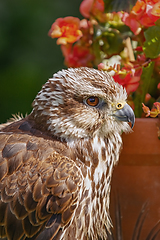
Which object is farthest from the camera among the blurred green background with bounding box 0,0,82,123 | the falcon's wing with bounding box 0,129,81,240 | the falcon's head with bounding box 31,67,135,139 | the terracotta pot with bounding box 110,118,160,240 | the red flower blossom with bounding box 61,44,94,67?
the blurred green background with bounding box 0,0,82,123

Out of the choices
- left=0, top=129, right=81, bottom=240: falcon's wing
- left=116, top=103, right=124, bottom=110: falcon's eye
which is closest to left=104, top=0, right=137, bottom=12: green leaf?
left=116, top=103, right=124, bottom=110: falcon's eye

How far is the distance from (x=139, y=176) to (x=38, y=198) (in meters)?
0.54

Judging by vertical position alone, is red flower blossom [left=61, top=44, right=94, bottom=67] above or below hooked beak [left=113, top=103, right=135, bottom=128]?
above

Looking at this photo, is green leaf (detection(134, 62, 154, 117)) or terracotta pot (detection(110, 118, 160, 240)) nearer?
terracotta pot (detection(110, 118, 160, 240))

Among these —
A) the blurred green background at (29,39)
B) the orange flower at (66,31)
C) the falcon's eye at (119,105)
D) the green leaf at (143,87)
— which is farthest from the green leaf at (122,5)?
the blurred green background at (29,39)

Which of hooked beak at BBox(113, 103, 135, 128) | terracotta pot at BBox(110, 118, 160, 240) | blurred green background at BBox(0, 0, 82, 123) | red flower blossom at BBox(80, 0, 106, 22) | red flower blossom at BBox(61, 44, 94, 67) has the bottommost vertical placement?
terracotta pot at BBox(110, 118, 160, 240)

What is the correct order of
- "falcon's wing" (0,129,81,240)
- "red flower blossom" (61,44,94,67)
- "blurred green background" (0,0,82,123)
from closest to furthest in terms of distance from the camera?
"falcon's wing" (0,129,81,240) → "red flower blossom" (61,44,94,67) → "blurred green background" (0,0,82,123)

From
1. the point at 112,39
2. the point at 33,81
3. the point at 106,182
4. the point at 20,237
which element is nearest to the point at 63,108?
the point at 106,182

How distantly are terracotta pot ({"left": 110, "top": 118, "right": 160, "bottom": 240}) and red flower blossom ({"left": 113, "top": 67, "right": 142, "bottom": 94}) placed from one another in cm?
21

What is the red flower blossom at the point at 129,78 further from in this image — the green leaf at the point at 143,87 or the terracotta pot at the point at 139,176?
the terracotta pot at the point at 139,176

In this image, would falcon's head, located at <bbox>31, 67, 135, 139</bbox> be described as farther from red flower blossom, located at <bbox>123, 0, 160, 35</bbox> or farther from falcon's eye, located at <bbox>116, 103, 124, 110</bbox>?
red flower blossom, located at <bbox>123, 0, 160, 35</bbox>

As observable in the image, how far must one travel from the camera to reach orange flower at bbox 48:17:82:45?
1939mm

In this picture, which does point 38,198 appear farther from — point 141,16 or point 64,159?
point 141,16

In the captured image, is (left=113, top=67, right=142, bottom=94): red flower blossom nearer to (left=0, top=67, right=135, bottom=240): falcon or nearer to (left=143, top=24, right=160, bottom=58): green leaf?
(left=143, top=24, right=160, bottom=58): green leaf
